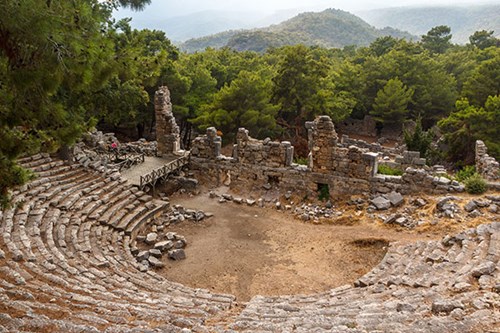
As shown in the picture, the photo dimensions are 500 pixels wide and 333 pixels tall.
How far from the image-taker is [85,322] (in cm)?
709

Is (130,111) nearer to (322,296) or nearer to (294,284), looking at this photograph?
(294,284)

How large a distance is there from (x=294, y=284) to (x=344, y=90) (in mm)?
29081

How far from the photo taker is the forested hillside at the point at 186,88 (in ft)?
20.5

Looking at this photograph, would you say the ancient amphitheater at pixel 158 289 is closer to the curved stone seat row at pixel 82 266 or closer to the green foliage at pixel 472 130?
the curved stone seat row at pixel 82 266

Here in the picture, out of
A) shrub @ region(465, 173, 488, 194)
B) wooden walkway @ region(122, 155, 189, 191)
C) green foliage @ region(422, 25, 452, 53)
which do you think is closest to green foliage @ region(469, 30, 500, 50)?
green foliage @ region(422, 25, 452, 53)

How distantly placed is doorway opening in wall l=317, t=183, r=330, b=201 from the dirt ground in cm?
204

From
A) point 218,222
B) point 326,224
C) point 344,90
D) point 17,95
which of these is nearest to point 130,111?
point 218,222

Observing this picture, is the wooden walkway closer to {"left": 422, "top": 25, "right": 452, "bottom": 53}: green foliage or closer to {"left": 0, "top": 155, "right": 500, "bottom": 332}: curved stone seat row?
{"left": 0, "top": 155, "right": 500, "bottom": 332}: curved stone seat row

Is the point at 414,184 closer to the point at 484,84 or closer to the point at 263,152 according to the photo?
the point at 263,152

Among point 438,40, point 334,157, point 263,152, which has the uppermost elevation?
point 438,40

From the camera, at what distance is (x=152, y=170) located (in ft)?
64.0

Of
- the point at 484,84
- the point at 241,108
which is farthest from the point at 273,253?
the point at 484,84

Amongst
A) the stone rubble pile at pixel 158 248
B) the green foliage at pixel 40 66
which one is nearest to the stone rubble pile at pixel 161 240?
the stone rubble pile at pixel 158 248

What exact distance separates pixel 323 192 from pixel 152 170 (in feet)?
26.7
